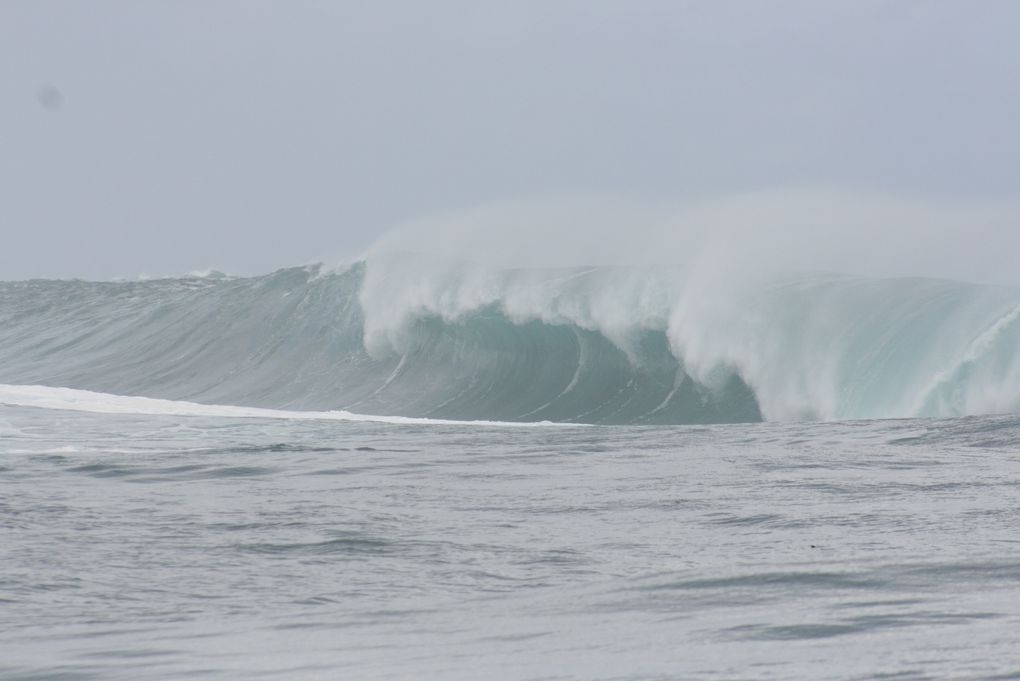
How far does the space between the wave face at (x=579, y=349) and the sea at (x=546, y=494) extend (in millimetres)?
53

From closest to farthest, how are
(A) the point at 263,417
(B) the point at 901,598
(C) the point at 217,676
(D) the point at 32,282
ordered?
(C) the point at 217,676
(B) the point at 901,598
(A) the point at 263,417
(D) the point at 32,282

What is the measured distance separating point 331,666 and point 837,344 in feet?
46.8

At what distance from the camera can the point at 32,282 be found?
39.3 m

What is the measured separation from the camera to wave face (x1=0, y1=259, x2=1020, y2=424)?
16.6 metres

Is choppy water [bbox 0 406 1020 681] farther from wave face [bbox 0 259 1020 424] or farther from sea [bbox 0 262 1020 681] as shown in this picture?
wave face [bbox 0 259 1020 424]

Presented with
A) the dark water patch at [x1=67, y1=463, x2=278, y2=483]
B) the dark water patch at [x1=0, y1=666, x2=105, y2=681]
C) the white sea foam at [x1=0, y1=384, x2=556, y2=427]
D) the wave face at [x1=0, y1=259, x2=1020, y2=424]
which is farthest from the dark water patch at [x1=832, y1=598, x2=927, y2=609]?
the wave face at [x1=0, y1=259, x2=1020, y2=424]

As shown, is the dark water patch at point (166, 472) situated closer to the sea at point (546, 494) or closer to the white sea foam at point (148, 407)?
the sea at point (546, 494)

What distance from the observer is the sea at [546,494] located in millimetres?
4688

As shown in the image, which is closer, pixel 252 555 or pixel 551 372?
pixel 252 555

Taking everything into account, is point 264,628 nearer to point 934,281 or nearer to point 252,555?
point 252,555

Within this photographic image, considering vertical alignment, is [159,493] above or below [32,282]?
below

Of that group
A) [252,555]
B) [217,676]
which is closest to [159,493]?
[252,555]

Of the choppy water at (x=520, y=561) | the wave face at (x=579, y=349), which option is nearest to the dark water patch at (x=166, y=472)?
the choppy water at (x=520, y=561)

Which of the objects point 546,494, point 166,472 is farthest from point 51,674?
point 166,472
